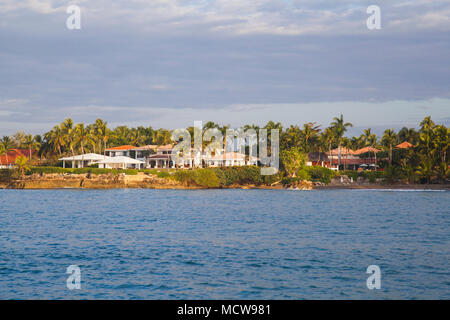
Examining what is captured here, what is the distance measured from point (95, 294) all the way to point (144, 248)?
38.3 feet

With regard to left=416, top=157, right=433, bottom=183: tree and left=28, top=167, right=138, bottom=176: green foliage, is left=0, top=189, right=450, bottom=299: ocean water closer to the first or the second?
left=28, top=167, right=138, bottom=176: green foliage

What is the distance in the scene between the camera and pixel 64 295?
20.9 metres

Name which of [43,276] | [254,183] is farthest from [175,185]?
[43,276]

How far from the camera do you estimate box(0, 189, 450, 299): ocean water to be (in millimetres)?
21797

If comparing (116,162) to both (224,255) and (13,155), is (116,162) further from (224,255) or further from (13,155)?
(224,255)

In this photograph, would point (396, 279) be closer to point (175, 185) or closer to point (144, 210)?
point (144, 210)

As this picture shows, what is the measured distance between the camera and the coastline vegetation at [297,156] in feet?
360

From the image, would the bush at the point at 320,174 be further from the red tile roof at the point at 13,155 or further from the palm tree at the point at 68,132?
the red tile roof at the point at 13,155

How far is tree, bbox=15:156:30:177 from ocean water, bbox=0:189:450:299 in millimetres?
56828

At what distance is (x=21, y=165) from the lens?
109812mm

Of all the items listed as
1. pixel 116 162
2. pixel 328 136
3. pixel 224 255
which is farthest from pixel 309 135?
pixel 224 255

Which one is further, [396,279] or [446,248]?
[446,248]
